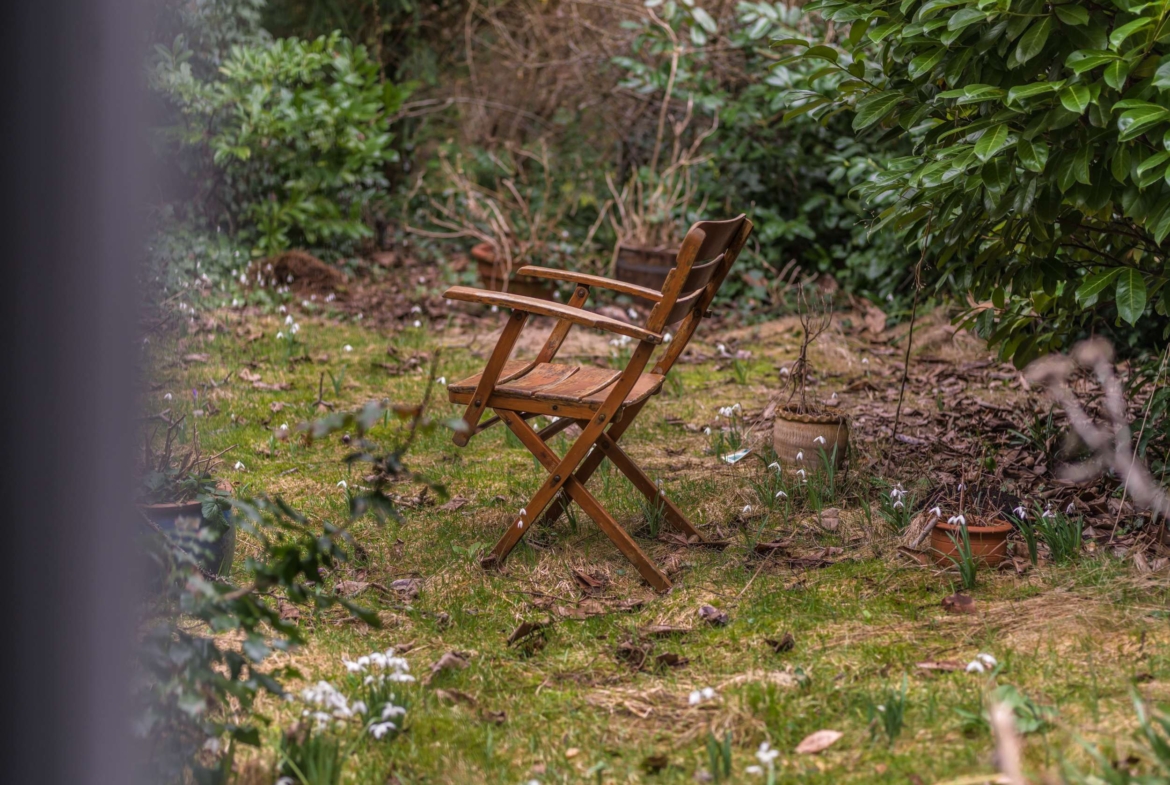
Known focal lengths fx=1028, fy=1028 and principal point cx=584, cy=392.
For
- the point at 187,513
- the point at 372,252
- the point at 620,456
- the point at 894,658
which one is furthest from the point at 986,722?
the point at 372,252

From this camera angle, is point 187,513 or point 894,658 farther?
point 187,513

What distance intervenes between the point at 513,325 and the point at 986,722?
5.38ft

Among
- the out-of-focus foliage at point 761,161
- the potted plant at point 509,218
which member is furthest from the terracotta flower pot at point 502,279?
the out-of-focus foliage at point 761,161

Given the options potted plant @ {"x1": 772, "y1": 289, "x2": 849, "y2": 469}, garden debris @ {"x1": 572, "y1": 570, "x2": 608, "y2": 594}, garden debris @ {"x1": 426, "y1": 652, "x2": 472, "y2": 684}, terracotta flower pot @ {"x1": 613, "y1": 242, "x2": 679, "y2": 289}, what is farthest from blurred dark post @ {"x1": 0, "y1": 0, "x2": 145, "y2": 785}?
terracotta flower pot @ {"x1": 613, "y1": 242, "x2": 679, "y2": 289}

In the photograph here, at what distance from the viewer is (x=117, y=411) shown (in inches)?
39.4

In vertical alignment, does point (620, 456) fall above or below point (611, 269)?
above

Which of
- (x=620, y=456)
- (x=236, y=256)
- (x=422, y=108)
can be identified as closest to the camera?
(x=620, y=456)

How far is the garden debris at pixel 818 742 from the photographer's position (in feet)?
7.10

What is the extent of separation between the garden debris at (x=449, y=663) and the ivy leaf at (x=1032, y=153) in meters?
1.96

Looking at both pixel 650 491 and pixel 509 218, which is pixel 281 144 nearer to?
pixel 509 218

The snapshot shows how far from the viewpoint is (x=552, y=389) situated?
323 centimetres

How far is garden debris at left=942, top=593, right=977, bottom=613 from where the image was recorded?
2.84 m

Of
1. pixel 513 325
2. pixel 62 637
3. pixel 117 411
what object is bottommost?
pixel 513 325

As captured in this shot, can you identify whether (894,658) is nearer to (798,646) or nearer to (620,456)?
(798,646)
